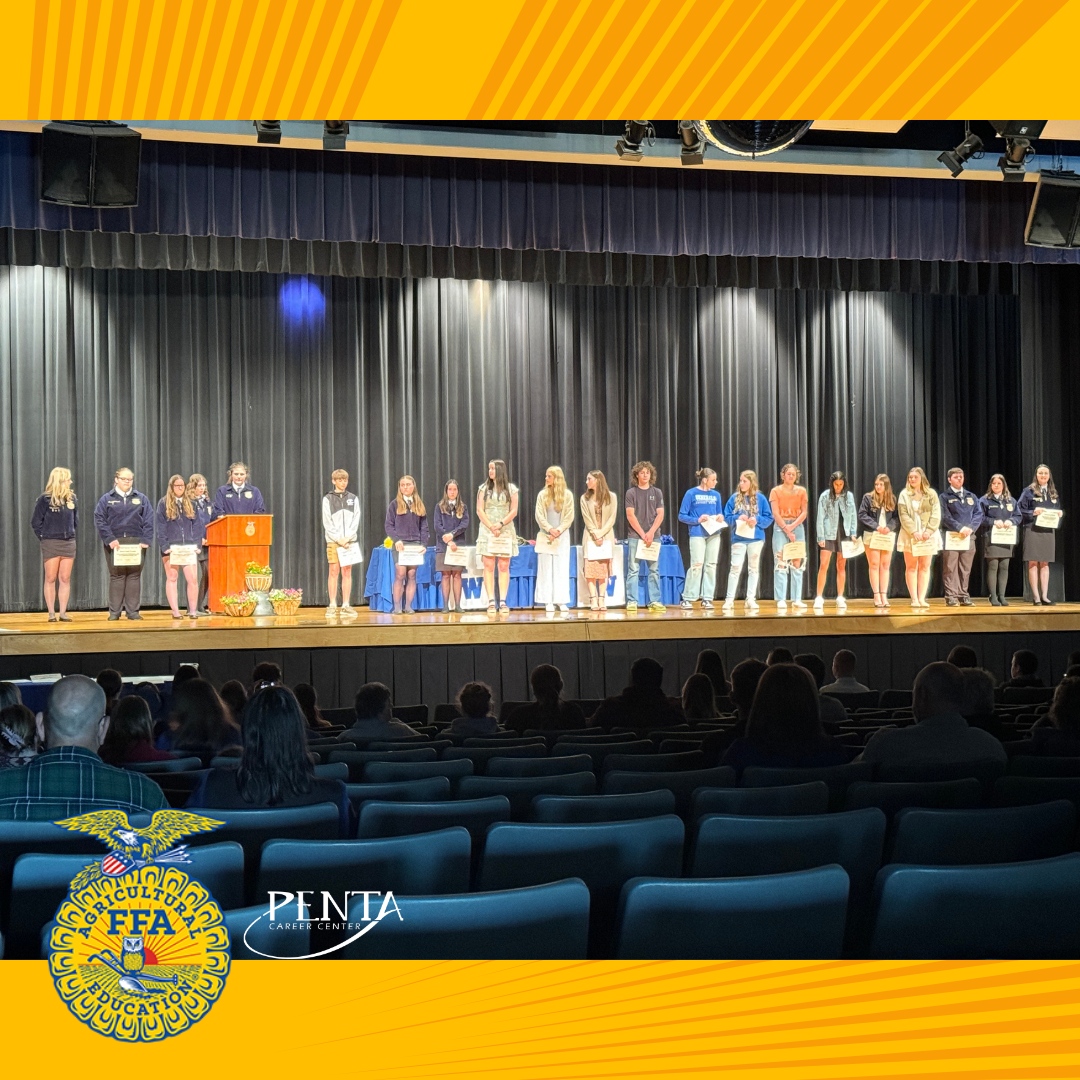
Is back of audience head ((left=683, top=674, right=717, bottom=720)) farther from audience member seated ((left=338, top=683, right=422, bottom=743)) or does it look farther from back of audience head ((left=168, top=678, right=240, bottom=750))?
back of audience head ((left=168, top=678, right=240, bottom=750))

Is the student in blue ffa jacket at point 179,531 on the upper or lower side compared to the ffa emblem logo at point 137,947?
upper

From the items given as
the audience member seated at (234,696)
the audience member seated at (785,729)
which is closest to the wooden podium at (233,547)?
the audience member seated at (234,696)

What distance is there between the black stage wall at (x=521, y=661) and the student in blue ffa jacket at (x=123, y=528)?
134 centimetres

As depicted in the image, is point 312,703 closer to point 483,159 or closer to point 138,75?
point 138,75

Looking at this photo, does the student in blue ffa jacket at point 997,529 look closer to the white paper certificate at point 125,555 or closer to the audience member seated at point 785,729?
the white paper certificate at point 125,555

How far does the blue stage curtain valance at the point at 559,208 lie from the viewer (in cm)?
1041

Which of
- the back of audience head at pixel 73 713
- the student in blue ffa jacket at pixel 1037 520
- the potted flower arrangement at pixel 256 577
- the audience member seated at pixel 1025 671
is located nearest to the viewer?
the back of audience head at pixel 73 713

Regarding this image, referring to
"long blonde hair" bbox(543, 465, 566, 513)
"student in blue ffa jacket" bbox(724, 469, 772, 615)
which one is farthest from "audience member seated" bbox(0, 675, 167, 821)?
"student in blue ffa jacket" bbox(724, 469, 772, 615)

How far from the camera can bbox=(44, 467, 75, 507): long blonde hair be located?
1107 cm

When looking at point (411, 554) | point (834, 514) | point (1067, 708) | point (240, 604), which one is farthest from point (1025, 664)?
point (240, 604)

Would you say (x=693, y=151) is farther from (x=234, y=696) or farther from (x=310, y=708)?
(x=234, y=696)

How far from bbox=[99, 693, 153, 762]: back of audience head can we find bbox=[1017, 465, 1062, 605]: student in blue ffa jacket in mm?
10114

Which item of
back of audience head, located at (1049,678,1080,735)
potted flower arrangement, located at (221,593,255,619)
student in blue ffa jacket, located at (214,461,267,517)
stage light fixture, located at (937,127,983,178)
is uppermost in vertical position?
stage light fixture, located at (937,127,983,178)

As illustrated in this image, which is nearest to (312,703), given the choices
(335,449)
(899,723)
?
(899,723)
